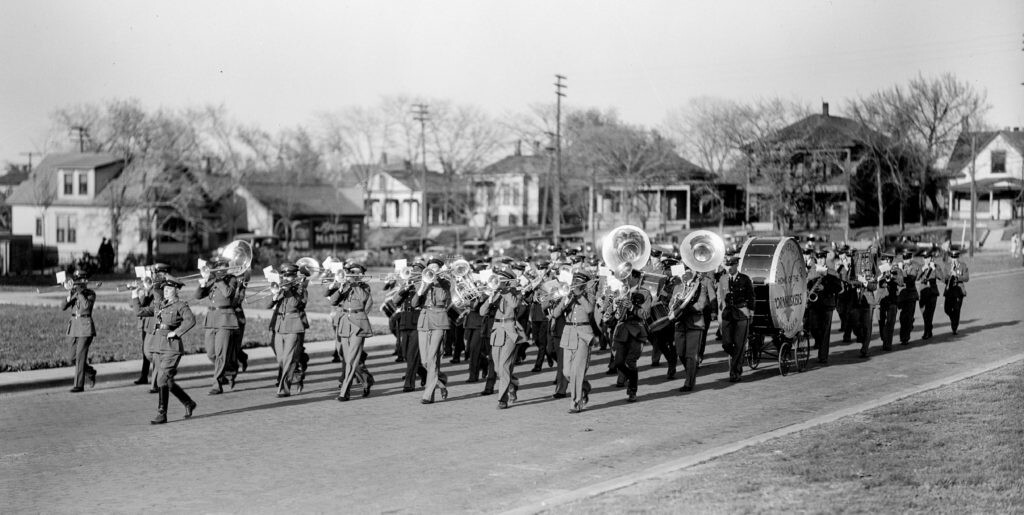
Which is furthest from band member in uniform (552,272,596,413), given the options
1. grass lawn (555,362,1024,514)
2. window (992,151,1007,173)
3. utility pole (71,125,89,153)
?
window (992,151,1007,173)

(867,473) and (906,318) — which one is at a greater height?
(906,318)

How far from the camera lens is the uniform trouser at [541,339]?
17.2 metres

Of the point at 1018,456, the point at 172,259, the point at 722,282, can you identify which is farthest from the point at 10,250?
the point at 1018,456

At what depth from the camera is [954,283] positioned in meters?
21.2

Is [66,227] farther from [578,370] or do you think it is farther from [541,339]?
[578,370]

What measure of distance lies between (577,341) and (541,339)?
4.64 m

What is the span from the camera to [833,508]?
25.3 feet

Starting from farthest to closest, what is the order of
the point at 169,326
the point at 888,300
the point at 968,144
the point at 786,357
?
the point at 968,144 → the point at 888,300 → the point at 786,357 → the point at 169,326

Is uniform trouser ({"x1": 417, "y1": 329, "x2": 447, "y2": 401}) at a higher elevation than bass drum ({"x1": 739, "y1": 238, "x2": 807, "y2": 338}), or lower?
lower

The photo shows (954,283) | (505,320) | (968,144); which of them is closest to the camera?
(505,320)

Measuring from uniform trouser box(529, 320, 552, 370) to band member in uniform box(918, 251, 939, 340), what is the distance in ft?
26.4

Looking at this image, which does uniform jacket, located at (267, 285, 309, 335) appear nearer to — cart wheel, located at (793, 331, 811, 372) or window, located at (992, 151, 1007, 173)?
cart wheel, located at (793, 331, 811, 372)

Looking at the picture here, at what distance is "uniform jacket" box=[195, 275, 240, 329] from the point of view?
48.0ft

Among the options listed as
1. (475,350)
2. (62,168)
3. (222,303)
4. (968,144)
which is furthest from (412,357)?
(968,144)
